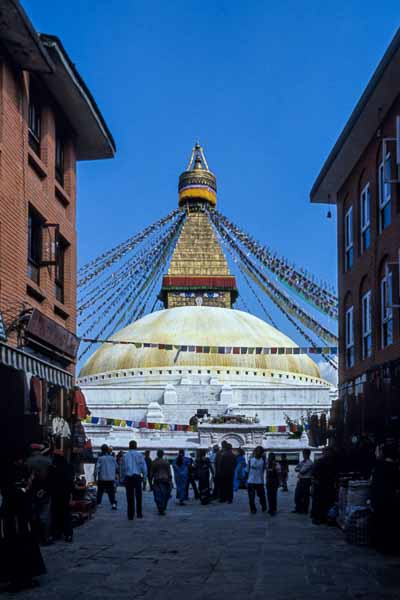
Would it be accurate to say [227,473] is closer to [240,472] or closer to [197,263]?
[240,472]

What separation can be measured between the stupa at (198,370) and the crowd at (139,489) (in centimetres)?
2308

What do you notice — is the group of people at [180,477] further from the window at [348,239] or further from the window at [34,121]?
the window at [34,121]

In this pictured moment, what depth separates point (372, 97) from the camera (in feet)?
71.1

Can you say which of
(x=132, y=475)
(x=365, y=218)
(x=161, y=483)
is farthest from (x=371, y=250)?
(x=132, y=475)

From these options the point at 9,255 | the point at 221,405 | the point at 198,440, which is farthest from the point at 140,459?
the point at 221,405

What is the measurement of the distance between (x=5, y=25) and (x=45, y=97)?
178 inches

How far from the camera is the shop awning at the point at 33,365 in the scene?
1633 cm

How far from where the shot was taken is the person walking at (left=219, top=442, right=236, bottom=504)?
25.2m

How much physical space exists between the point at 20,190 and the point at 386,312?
379 inches

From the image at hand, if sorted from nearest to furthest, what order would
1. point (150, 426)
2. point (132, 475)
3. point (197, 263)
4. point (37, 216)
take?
point (132, 475) → point (37, 216) → point (150, 426) → point (197, 263)

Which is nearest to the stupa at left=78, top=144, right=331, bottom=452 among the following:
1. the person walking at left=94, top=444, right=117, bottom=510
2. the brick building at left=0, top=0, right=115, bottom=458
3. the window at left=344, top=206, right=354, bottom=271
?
the window at left=344, top=206, right=354, bottom=271

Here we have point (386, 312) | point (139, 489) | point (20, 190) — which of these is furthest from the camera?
point (386, 312)

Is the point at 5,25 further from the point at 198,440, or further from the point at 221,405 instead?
the point at 221,405

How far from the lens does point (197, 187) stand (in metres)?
79.3
